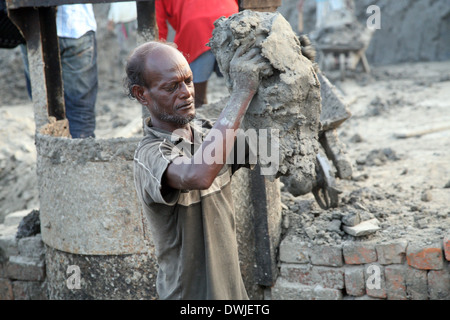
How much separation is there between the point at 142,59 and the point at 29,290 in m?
2.67

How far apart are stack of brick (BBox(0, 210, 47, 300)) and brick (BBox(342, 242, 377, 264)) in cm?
218

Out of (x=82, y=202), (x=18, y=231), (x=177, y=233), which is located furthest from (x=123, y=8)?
(x=177, y=233)

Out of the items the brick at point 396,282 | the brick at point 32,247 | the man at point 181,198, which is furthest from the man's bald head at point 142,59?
the brick at point 32,247

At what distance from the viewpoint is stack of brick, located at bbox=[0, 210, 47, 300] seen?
394 cm

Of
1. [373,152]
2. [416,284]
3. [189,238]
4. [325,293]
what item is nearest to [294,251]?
[325,293]

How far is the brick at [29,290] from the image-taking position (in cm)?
397

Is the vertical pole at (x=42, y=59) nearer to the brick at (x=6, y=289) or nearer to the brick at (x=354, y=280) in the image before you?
the brick at (x=6, y=289)

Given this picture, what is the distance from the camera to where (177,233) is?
204 cm

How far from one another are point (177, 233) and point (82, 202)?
1.51 metres

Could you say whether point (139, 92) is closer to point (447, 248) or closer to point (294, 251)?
point (294, 251)

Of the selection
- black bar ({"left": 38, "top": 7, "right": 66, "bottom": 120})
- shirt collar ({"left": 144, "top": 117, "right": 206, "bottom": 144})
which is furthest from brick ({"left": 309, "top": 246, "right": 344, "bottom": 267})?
black bar ({"left": 38, "top": 7, "right": 66, "bottom": 120})

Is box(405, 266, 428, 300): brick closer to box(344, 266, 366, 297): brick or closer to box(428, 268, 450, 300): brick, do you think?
box(428, 268, 450, 300): brick

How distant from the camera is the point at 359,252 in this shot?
320 centimetres
